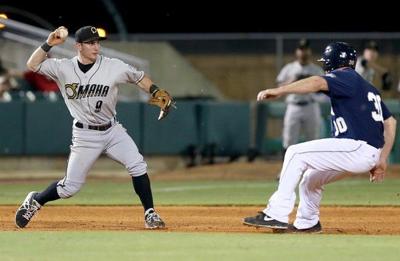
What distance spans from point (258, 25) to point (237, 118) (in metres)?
6.01

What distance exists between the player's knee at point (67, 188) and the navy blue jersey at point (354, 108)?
2.46 metres

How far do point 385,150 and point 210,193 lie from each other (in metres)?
5.88

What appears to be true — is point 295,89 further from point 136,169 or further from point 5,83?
point 5,83

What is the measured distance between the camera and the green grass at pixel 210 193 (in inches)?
543

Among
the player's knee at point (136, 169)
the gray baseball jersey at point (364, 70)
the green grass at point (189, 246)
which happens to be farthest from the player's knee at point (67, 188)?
the gray baseball jersey at point (364, 70)

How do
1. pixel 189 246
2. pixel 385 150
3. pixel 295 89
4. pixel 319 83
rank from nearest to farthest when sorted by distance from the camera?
1. pixel 189 246
2. pixel 295 89
3. pixel 319 83
4. pixel 385 150

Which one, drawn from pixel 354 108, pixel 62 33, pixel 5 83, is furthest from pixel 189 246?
pixel 5 83

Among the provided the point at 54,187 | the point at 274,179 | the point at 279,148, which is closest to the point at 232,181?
the point at 274,179

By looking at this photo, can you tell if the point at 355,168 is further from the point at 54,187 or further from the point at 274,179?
the point at 274,179

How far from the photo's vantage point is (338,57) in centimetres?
966

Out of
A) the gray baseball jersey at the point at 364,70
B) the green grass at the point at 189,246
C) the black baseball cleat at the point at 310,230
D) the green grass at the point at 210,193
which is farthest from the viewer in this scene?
the gray baseball jersey at the point at 364,70

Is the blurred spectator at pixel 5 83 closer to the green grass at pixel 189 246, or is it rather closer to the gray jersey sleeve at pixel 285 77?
the gray jersey sleeve at pixel 285 77

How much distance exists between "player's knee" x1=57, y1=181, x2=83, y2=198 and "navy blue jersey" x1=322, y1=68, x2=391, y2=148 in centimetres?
246

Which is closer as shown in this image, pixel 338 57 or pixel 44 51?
pixel 338 57
